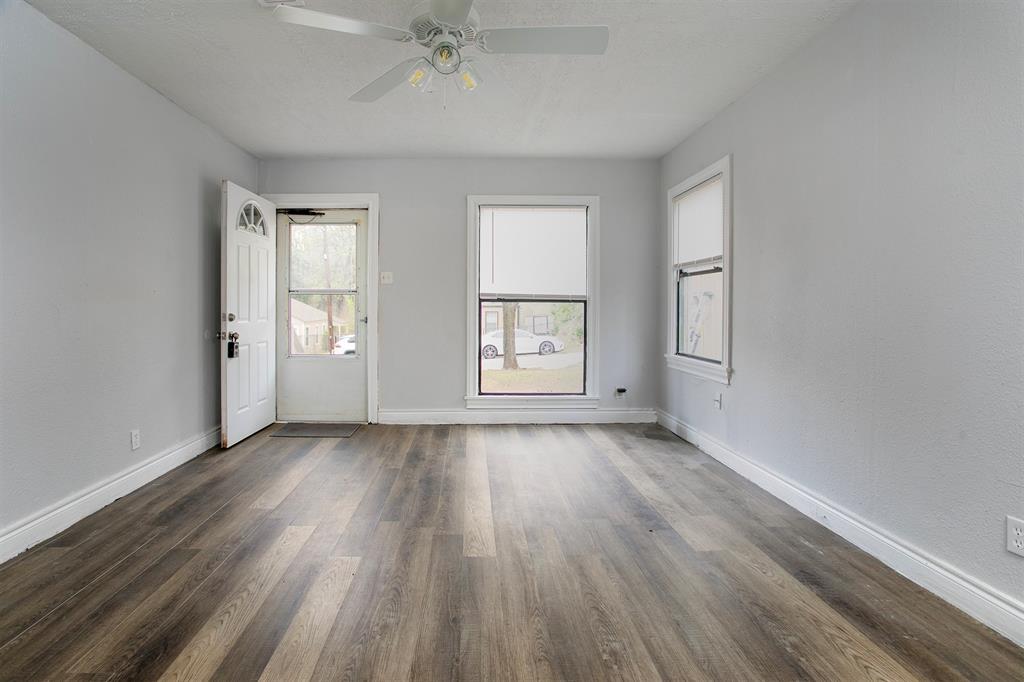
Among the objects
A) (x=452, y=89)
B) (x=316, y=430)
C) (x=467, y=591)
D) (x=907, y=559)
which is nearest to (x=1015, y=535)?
(x=907, y=559)

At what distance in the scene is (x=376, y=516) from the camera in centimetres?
266

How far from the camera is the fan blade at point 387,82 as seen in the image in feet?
7.63

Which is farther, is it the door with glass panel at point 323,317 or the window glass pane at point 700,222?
the door with glass panel at point 323,317

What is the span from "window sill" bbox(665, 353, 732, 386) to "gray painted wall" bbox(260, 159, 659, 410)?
0.41 metres

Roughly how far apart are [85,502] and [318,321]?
2.48m

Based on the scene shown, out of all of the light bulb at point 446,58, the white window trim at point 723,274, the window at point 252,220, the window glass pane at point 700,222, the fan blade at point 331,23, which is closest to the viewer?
the fan blade at point 331,23

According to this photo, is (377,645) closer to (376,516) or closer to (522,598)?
(522,598)

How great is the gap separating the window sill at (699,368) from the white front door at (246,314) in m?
3.68

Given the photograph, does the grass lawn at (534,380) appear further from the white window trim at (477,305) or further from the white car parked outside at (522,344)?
the white car parked outside at (522,344)

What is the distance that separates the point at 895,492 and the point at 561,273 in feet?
10.6

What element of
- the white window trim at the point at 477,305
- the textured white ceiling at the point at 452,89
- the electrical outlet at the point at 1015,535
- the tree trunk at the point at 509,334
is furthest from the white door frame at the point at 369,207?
the electrical outlet at the point at 1015,535

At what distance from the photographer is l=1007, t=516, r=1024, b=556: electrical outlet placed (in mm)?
1678

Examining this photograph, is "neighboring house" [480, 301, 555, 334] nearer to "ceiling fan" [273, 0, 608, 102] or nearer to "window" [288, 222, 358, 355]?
"window" [288, 222, 358, 355]

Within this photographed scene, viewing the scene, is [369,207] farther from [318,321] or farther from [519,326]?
[519,326]
